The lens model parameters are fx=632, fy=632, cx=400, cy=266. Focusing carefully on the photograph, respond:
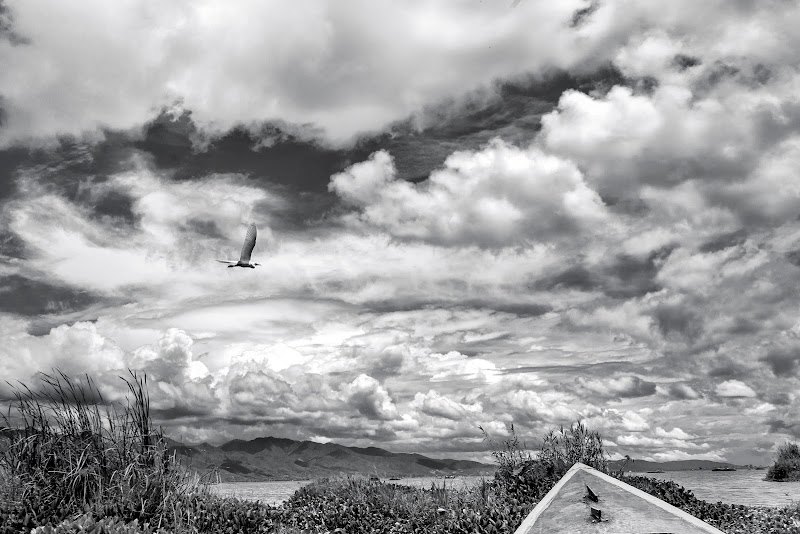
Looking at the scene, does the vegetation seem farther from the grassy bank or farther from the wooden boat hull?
the wooden boat hull

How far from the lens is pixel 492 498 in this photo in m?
13.3

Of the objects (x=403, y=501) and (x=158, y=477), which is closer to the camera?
(x=158, y=477)

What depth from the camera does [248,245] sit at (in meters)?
16.5

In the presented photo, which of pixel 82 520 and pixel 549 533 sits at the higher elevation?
pixel 549 533

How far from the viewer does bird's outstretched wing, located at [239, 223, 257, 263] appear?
16.4 meters

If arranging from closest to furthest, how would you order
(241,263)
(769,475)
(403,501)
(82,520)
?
(82,520), (403,501), (241,263), (769,475)

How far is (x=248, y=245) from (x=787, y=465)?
30614 millimetres

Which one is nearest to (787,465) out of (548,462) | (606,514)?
(548,462)

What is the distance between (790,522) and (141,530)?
1328 centimetres

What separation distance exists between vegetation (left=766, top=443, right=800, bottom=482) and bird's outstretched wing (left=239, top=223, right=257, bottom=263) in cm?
3033

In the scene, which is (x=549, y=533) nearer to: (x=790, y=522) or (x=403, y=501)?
(x=403, y=501)

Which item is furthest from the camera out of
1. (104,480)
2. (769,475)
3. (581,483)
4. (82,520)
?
(769,475)

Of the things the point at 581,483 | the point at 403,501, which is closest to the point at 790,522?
the point at 403,501

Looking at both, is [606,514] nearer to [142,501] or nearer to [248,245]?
[142,501]
